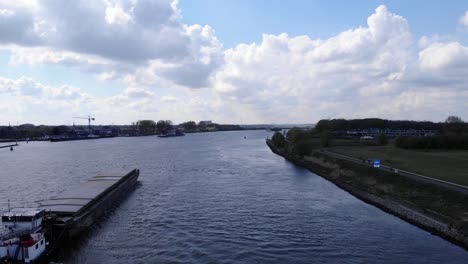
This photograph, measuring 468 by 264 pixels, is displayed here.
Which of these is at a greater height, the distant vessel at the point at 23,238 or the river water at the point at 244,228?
the distant vessel at the point at 23,238

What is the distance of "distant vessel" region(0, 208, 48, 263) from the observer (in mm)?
26656

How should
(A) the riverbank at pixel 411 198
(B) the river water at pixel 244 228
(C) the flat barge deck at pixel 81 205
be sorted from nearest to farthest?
(B) the river water at pixel 244 228
(C) the flat barge deck at pixel 81 205
(A) the riverbank at pixel 411 198

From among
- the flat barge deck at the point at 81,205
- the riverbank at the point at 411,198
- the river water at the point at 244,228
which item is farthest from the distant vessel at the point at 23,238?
the riverbank at the point at 411,198

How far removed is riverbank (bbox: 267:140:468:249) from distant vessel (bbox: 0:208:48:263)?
3445 cm

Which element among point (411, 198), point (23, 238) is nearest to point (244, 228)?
point (23, 238)

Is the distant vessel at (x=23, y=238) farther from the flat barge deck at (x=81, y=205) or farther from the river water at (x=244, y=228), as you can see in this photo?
the river water at (x=244, y=228)

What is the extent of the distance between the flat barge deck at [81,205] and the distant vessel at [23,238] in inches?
109

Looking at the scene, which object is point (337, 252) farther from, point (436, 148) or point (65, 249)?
point (436, 148)

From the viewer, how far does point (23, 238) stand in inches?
1076

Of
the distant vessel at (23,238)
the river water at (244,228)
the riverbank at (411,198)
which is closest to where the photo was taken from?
the distant vessel at (23,238)

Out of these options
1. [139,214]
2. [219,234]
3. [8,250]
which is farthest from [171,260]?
[139,214]

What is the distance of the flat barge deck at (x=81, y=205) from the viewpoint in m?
33.2

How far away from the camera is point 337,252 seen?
30250mm

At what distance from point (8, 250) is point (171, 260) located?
1173 cm
